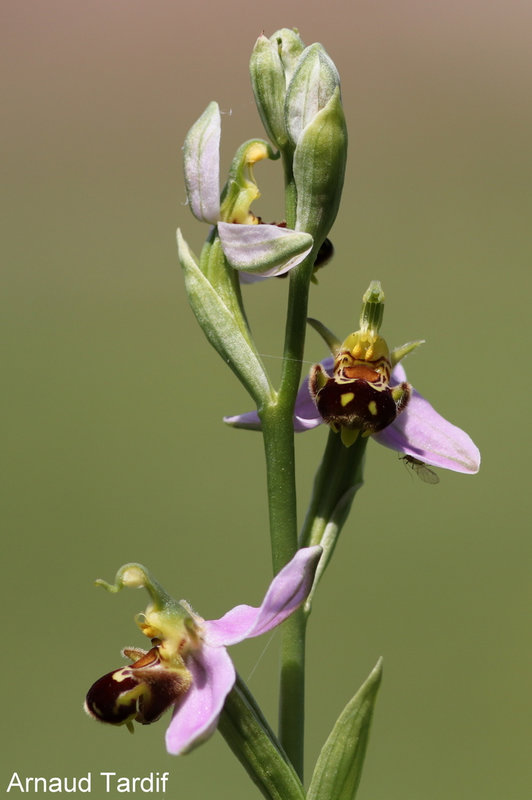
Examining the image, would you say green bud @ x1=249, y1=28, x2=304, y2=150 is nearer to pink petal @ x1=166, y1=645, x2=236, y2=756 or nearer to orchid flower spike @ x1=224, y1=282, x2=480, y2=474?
orchid flower spike @ x1=224, y1=282, x2=480, y2=474

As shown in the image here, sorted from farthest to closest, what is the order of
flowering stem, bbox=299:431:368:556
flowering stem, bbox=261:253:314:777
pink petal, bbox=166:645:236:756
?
flowering stem, bbox=299:431:368:556 → flowering stem, bbox=261:253:314:777 → pink petal, bbox=166:645:236:756

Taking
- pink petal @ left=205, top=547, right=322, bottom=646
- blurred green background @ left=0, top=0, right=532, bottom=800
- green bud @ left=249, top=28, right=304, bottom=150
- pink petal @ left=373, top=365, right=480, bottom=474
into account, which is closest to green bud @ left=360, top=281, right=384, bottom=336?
pink petal @ left=373, top=365, right=480, bottom=474

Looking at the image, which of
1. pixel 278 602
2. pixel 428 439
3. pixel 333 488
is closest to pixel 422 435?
pixel 428 439

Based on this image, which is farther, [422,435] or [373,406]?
[422,435]

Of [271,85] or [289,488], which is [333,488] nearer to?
[289,488]

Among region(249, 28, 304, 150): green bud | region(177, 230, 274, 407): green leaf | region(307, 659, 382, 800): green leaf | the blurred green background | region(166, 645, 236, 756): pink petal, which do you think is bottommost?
the blurred green background

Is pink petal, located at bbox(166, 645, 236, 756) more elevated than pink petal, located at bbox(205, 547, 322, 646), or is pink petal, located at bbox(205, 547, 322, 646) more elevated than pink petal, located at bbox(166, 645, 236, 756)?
pink petal, located at bbox(205, 547, 322, 646)

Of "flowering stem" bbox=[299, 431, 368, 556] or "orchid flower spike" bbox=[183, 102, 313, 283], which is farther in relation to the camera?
"flowering stem" bbox=[299, 431, 368, 556]

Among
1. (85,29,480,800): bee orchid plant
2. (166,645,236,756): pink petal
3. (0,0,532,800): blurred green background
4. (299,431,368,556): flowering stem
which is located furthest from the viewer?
(0,0,532,800): blurred green background
